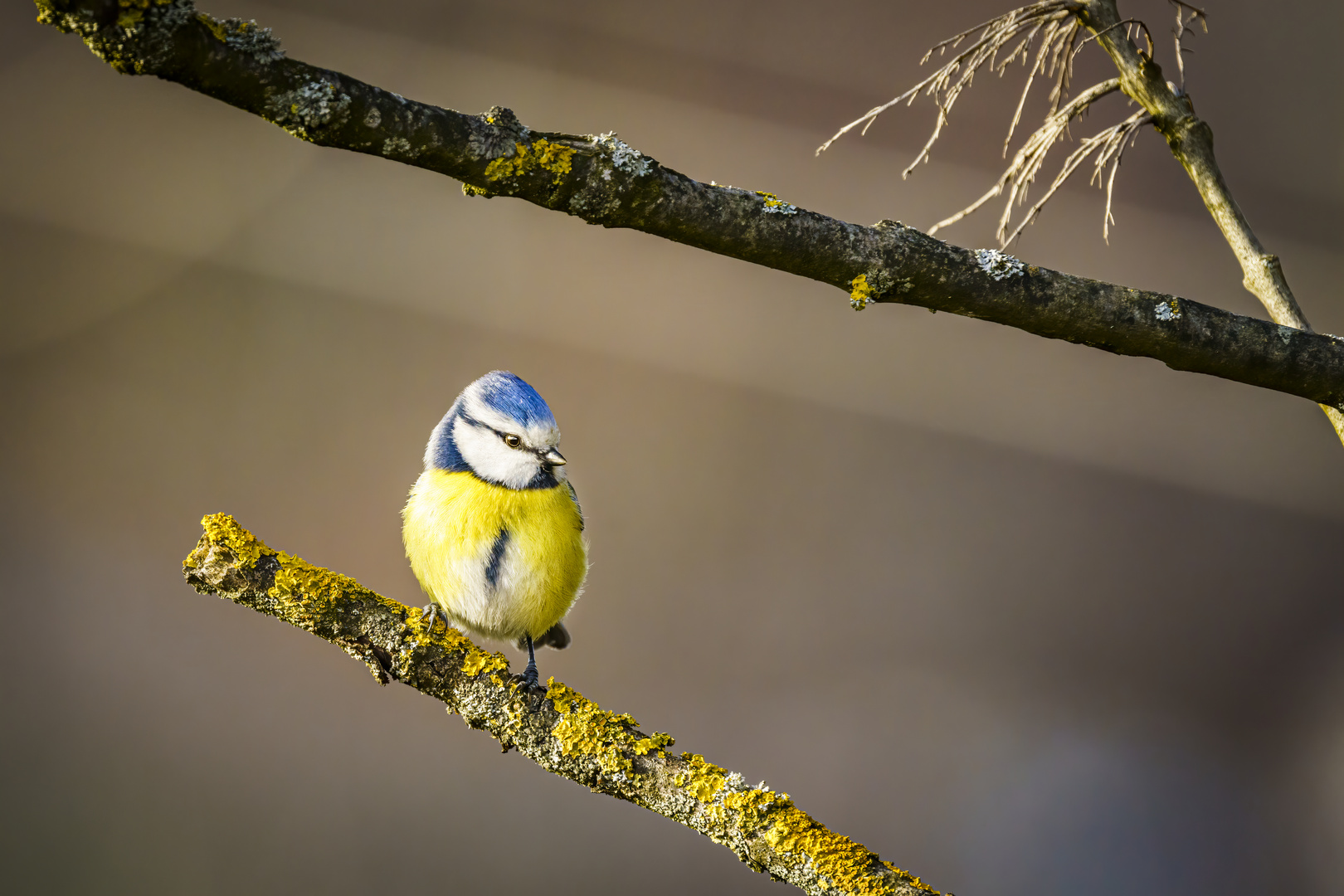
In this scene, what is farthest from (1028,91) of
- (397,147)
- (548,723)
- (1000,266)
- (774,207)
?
(548,723)

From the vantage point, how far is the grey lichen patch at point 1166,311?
2.32 feet

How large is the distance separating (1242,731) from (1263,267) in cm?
125

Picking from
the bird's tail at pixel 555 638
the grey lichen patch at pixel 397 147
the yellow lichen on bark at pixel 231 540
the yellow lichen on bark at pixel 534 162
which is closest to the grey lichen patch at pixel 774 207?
the yellow lichen on bark at pixel 534 162

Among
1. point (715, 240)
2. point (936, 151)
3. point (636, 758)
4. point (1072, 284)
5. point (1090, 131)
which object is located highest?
point (1090, 131)

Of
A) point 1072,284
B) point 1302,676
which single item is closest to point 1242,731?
point 1302,676

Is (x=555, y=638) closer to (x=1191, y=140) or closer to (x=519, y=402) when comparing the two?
(x=519, y=402)

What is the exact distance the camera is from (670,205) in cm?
62

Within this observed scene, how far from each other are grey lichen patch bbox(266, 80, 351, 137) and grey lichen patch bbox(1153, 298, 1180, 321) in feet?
2.08

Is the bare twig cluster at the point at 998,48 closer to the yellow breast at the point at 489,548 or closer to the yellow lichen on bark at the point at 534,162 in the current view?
the yellow lichen on bark at the point at 534,162

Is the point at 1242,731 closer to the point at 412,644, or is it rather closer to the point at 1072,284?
the point at 1072,284

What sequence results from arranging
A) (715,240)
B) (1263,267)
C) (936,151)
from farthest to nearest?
(936,151), (1263,267), (715,240)

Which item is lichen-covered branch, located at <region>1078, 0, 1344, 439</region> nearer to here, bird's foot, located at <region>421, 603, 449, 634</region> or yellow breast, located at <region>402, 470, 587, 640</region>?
yellow breast, located at <region>402, 470, 587, 640</region>

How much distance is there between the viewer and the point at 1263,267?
831 millimetres

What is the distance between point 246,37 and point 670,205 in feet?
0.93
